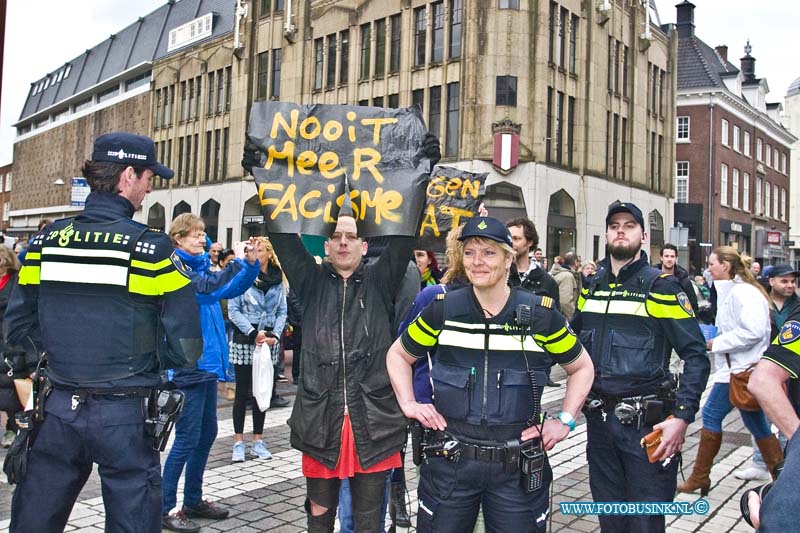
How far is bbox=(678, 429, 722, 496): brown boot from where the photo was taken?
233 inches

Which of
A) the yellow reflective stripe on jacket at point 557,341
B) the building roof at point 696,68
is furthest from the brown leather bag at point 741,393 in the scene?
the building roof at point 696,68

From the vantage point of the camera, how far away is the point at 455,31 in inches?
1085

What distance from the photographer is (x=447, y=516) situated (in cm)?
314

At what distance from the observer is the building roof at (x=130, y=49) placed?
43438mm

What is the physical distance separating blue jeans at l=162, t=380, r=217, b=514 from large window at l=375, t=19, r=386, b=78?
88.4 ft

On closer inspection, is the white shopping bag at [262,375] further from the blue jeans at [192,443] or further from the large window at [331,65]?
the large window at [331,65]

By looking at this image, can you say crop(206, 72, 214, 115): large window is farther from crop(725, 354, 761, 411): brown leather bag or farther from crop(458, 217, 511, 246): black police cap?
crop(458, 217, 511, 246): black police cap

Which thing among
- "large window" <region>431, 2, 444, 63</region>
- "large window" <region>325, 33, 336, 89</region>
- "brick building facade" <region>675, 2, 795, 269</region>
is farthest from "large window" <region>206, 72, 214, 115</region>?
"brick building facade" <region>675, 2, 795, 269</region>

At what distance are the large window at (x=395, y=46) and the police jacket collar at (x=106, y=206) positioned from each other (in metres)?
27.6

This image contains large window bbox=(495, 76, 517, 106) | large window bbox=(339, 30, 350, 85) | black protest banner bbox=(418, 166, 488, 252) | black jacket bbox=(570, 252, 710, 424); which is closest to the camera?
black jacket bbox=(570, 252, 710, 424)

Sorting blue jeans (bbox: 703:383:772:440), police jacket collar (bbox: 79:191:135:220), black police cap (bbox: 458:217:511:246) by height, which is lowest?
blue jeans (bbox: 703:383:772:440)

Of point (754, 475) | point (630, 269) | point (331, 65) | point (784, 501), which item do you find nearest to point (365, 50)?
point (331, 65)

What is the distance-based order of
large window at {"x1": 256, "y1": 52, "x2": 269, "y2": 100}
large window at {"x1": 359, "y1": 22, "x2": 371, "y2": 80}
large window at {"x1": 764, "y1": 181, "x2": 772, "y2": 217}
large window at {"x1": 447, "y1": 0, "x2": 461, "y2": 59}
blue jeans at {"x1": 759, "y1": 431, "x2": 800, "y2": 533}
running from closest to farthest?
blue jeans at {"x1": 759, "y1": 431, "x2": 800, "y2": 533}, large window at {"x1": 447, "y1": 0, "x2": 461, "y2": 59}, large window at {"x1": 359, "y1": 22, "x2": 371, "y2": 80}, large window at {"x1": 256, "y1": 52, "x2": 269, "y2": 100}, large window at {"x1": 764, "y1": 181, "x2": 772, "y2": 217}

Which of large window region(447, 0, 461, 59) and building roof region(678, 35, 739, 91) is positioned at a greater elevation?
building roof region(678, 35, 739, 91)
